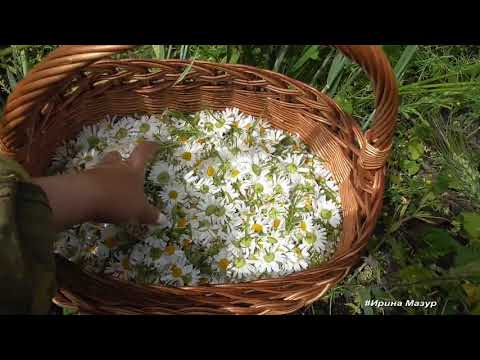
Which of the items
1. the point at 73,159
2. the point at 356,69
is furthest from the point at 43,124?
the point at 356,69

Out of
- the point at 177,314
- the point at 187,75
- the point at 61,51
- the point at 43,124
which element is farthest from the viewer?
the point at 187,75

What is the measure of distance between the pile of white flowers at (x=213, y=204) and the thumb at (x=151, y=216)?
3cm

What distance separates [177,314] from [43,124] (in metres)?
0.51

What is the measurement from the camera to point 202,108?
117cm

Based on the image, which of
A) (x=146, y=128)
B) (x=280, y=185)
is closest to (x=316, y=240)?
(x=280, y=185)

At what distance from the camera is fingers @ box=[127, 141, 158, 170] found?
0.98m

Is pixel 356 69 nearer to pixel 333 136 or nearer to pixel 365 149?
pixel 333 136

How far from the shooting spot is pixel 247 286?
0.79 metres

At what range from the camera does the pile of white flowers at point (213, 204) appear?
98 cm

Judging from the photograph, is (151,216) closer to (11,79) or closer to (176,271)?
(176,271)

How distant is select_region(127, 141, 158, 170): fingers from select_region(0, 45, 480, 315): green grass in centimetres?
28

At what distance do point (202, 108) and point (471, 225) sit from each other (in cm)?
69
